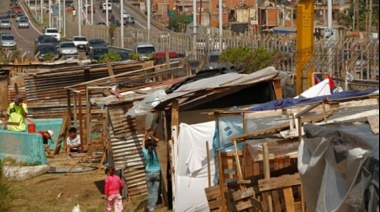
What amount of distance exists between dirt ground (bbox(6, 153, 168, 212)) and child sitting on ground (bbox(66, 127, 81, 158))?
66.7 inches

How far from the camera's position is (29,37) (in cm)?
8800

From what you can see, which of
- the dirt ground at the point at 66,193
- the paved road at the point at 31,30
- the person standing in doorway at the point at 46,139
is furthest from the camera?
the paved road at the point at 31,30

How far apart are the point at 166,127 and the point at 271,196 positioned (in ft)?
18.4

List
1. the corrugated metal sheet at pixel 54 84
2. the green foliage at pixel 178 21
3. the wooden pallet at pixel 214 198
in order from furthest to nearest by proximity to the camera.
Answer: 1. the green foliage at pixel 178 21
2. the corrugated metal sheet at pixel 54 84
3. the wooden pallet at pixel 214 198

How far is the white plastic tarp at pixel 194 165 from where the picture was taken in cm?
1681

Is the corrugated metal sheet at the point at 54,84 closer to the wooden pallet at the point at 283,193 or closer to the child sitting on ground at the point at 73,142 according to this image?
the child sitting on ground at the point at 73,142

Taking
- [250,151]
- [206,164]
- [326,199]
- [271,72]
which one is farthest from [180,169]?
[326,199]

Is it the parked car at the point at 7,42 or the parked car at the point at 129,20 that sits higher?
the parked car at the point at 129,20

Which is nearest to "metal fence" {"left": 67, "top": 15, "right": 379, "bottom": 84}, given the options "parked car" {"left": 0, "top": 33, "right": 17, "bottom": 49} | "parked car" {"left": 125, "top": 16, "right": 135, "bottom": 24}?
"parked car" {"left": 0, "top": 33, "right": 17, "bottom": 49}

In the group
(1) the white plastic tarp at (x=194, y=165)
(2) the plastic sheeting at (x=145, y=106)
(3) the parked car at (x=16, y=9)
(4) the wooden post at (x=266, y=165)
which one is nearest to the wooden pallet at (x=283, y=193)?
(4) the wooden post at (x=266, y=165)

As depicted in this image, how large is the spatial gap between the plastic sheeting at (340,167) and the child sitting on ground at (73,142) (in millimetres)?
13962

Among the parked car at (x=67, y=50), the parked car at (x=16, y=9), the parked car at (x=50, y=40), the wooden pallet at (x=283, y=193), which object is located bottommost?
the parked car at (x=67, y=50)

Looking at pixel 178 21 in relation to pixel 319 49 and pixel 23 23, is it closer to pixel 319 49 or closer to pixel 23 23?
pixel 23 23

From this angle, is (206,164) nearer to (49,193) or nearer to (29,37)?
(49,193)
